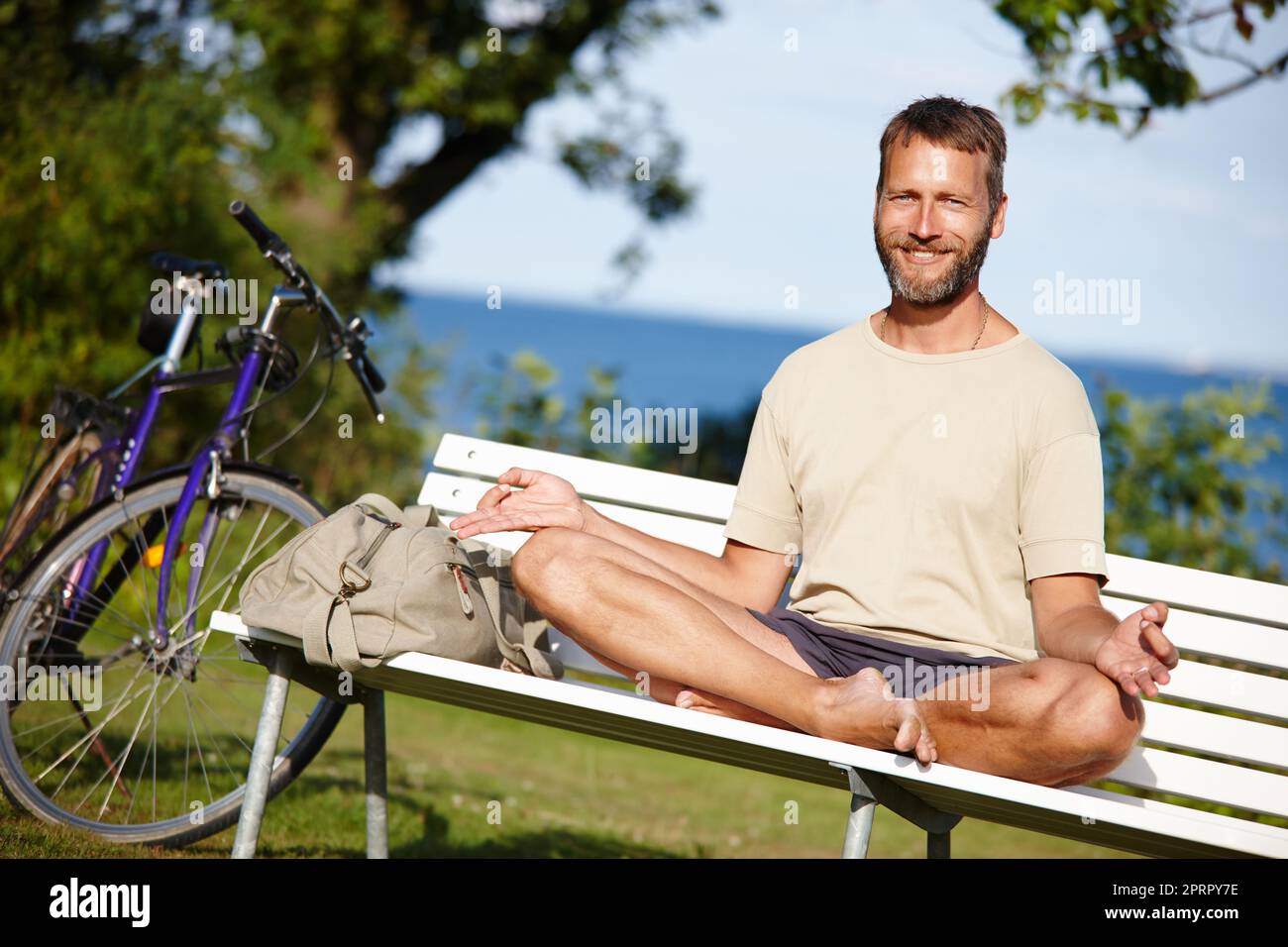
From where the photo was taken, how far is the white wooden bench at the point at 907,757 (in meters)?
2.58

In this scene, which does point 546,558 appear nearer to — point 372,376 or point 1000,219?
point 372,376

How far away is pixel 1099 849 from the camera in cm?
563

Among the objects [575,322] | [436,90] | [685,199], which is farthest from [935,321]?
[575,322]

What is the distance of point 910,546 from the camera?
10.4 feet

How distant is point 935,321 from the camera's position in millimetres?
3340

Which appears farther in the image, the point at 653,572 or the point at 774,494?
the point at 774,494

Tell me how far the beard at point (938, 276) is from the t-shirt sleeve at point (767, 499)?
1.48 feet

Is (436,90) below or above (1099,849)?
above
